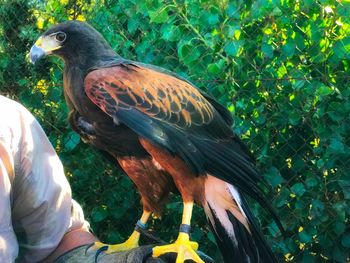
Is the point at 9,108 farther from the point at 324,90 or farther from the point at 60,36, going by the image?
the point at 324,90

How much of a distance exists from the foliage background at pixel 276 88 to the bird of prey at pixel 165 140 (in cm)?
55

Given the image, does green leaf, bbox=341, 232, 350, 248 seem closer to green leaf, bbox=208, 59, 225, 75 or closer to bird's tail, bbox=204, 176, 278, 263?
bird's tail, bbox=204, 176, 278, 263

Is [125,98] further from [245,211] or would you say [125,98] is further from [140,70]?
[245,211]

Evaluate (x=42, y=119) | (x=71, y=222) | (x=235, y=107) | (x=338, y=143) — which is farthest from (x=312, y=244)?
(x=42, y=119)

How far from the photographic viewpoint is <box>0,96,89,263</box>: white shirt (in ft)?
6.54

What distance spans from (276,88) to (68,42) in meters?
0.99

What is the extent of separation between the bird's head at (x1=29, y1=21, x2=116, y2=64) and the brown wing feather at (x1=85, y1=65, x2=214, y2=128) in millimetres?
194

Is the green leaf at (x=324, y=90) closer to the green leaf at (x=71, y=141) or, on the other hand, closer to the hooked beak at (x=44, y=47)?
the hooked beak at (x=44, y=47)

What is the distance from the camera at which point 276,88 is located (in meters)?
2.87

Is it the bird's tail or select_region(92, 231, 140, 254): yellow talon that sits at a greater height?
the bird's tail

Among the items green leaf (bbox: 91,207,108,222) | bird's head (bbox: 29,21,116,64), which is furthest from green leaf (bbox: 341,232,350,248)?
bird's head (bbox: 29,21,116,64)

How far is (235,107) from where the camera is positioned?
292cm

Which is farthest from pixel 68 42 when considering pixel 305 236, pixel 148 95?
pixel 305 236

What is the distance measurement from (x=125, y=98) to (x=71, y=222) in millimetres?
480
